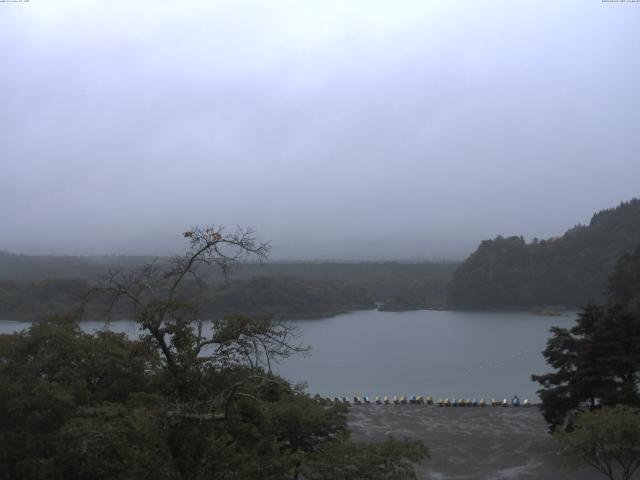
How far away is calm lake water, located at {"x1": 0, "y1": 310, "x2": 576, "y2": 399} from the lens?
33812 mm

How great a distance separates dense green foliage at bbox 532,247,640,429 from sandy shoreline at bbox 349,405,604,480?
1307mm

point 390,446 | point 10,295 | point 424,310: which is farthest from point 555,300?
point 390,446

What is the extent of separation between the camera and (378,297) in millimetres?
95938

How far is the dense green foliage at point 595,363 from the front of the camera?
15.7 meters

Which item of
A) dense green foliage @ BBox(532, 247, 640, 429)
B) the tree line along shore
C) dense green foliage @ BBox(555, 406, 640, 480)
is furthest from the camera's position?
the tree line along shore

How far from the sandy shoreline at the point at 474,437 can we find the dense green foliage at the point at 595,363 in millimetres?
1307

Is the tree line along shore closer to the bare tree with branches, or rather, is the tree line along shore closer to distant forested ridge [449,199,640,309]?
distant forested ridge [449,199,640,309]

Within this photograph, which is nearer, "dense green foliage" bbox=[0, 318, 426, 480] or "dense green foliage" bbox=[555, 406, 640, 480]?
"dense green foliage" bbox=[0, 318, 426, 480]

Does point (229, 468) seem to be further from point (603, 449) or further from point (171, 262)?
point (603, 449)

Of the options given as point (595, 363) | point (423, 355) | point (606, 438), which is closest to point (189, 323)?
point (606, 438)

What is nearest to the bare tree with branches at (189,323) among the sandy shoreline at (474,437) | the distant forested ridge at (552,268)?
the sandy shoreline at (474,437)

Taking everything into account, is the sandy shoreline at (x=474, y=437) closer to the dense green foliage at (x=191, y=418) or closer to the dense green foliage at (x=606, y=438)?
the dense green foliage at (x=606, y=438)

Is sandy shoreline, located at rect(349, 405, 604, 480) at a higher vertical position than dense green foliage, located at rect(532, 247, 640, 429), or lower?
lower

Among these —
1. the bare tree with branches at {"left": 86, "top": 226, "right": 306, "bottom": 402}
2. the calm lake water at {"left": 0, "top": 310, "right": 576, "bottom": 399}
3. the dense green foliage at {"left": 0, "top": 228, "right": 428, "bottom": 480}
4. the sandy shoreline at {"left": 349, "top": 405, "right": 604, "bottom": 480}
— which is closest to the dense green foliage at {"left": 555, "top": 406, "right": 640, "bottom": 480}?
the sandy shoreline at {"left": 349, "top": 405, "right": 604, "bottom": 480}
